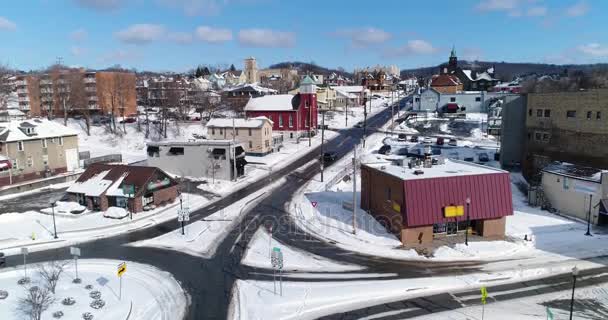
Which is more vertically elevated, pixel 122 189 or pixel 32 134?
pixel 32 134

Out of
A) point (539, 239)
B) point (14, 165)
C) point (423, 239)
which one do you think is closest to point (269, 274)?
point (423, 239)

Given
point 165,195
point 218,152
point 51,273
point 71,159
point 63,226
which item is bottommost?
point 63,226

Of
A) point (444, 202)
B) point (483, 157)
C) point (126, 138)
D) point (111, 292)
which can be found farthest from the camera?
point (126, 138)

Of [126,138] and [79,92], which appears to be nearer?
[126,138]

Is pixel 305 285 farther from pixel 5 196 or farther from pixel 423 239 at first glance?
pixel 5 196

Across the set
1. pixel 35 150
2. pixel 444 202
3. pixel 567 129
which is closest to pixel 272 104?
pixel 35 150

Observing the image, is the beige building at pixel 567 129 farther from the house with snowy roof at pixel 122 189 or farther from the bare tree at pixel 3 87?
the bare tree at pixel 3 87

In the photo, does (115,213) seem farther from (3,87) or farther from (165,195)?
(3,87)

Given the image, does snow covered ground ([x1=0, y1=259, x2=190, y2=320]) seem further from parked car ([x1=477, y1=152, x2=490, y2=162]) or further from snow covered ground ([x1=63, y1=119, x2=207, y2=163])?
parked car ([x1=477, y1=152, x2=490, y2=162])
